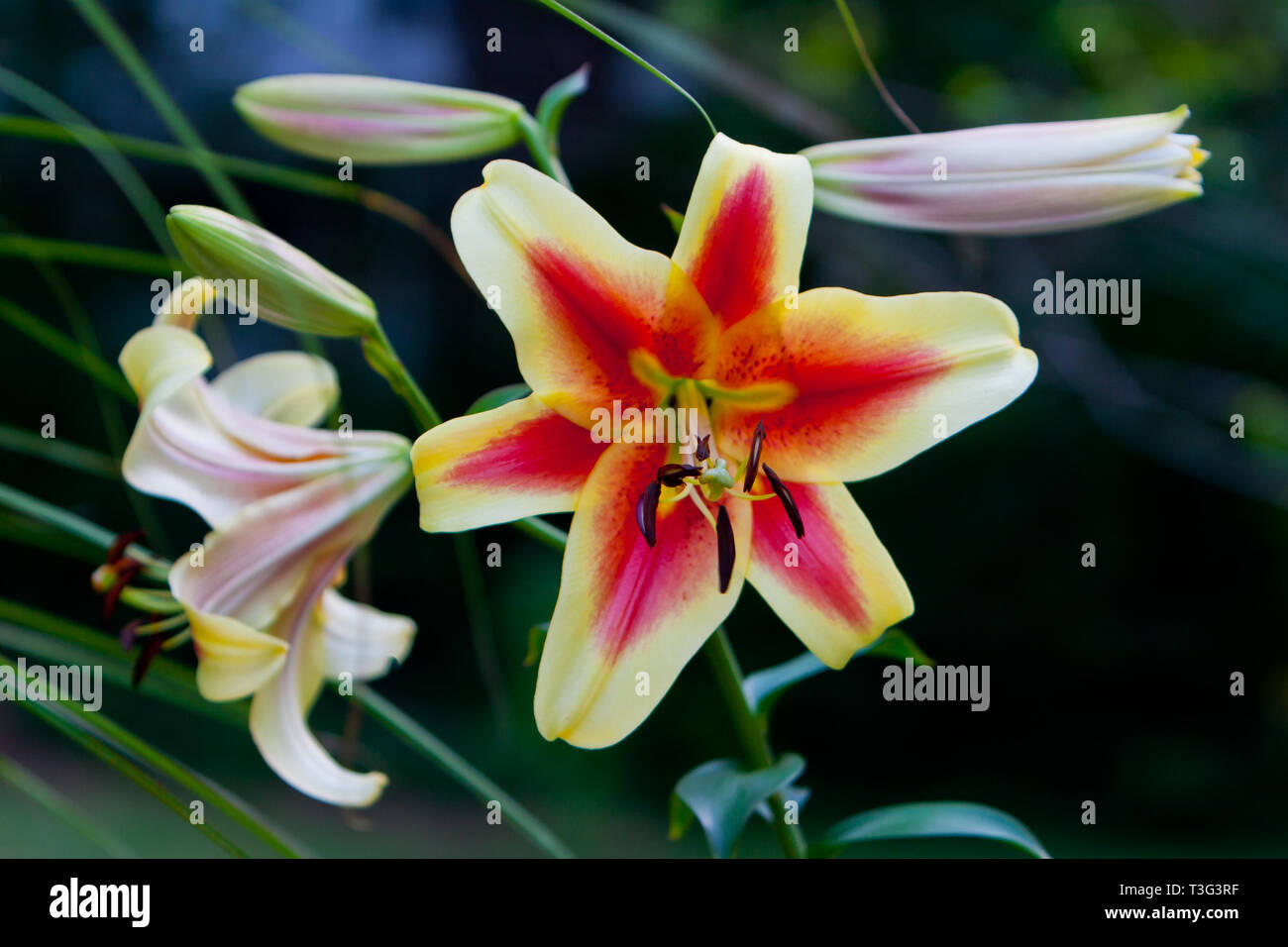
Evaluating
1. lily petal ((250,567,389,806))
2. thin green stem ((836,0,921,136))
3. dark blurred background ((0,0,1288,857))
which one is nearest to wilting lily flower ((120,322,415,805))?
lily petal ((250,567,389,806))

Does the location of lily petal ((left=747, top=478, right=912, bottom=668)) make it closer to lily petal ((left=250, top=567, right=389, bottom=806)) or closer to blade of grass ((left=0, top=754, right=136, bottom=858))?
lily petal ((left=250, top=567, right=389, bottom=806))

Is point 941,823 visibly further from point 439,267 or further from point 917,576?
point 917,576

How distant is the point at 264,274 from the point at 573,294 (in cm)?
11

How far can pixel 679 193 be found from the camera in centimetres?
188

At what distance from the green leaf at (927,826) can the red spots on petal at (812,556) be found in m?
0.13

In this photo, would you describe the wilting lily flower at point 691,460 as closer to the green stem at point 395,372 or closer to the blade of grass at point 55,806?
the green stem at point 395,372

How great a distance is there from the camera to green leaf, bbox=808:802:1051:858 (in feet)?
1.43

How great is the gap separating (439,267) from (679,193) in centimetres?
44

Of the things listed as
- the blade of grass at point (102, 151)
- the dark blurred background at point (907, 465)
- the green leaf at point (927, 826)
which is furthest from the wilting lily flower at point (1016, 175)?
the dark blurred background at point (907, 465)

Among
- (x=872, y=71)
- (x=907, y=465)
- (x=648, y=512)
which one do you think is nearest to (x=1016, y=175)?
(x=872, y=71)

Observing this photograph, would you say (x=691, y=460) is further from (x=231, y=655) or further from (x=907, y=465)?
(x=907, y=465)

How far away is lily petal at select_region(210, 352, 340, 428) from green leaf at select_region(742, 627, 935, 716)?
0.24m

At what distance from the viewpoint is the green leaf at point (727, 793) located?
40cm
